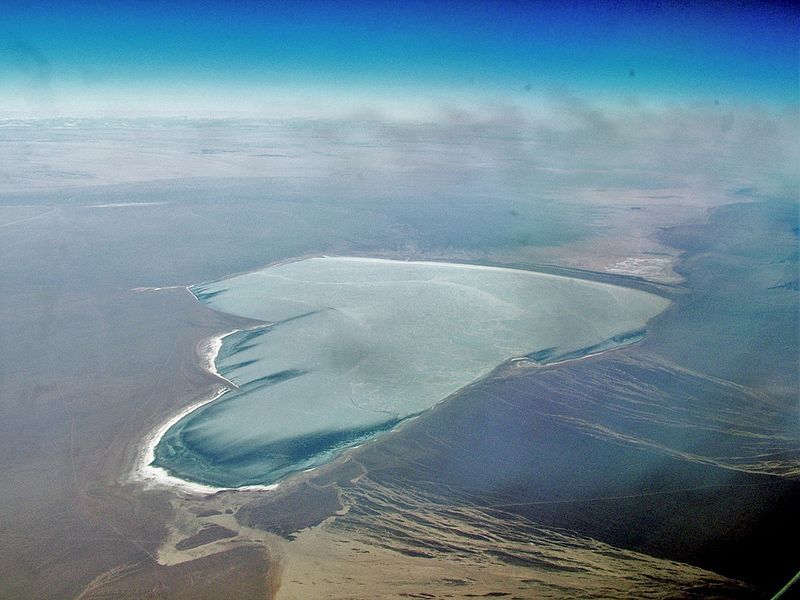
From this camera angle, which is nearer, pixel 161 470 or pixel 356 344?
pixel 161 470

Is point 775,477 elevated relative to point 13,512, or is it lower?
elevated

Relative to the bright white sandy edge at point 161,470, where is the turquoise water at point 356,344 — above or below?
above

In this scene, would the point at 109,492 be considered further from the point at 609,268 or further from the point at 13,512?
the point at 609,268

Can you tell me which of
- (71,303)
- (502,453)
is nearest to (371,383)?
(502,453)

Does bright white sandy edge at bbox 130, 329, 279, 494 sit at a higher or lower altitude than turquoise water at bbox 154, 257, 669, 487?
lower

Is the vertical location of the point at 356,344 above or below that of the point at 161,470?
above

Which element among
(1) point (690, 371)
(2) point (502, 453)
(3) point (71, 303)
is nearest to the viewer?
(2) point (502, 453)

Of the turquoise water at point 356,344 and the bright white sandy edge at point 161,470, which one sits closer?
the bright white sandy edge at point 161,470

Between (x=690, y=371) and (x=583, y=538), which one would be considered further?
(x=690, y=371)
